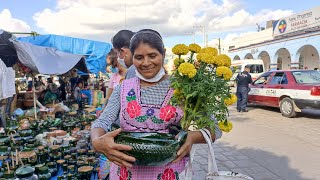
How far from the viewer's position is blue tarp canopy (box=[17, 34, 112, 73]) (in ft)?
31.2

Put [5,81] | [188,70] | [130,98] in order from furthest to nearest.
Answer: [5,81] → [130,98] → [188,70]

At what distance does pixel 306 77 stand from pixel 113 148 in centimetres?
834

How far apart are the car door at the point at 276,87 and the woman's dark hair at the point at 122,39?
714cm

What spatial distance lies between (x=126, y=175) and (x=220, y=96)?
60cm

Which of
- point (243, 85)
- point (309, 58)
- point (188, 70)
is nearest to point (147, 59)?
point (188, 70)

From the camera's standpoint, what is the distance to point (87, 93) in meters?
11.4

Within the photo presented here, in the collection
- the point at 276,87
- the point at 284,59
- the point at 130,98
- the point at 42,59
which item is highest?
the point at 284,59

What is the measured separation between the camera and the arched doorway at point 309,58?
21.9 metres

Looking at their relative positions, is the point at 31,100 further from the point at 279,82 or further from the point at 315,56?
the point at 315,56

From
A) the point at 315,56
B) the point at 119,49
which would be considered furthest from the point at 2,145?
the point at 315,56

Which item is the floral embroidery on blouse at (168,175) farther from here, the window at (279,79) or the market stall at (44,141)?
the window at (279,79)

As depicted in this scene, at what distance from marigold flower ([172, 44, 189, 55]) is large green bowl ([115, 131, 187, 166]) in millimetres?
423

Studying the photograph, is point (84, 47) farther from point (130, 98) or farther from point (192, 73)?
point (192, 73)

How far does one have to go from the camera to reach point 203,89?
1215 millimetres
